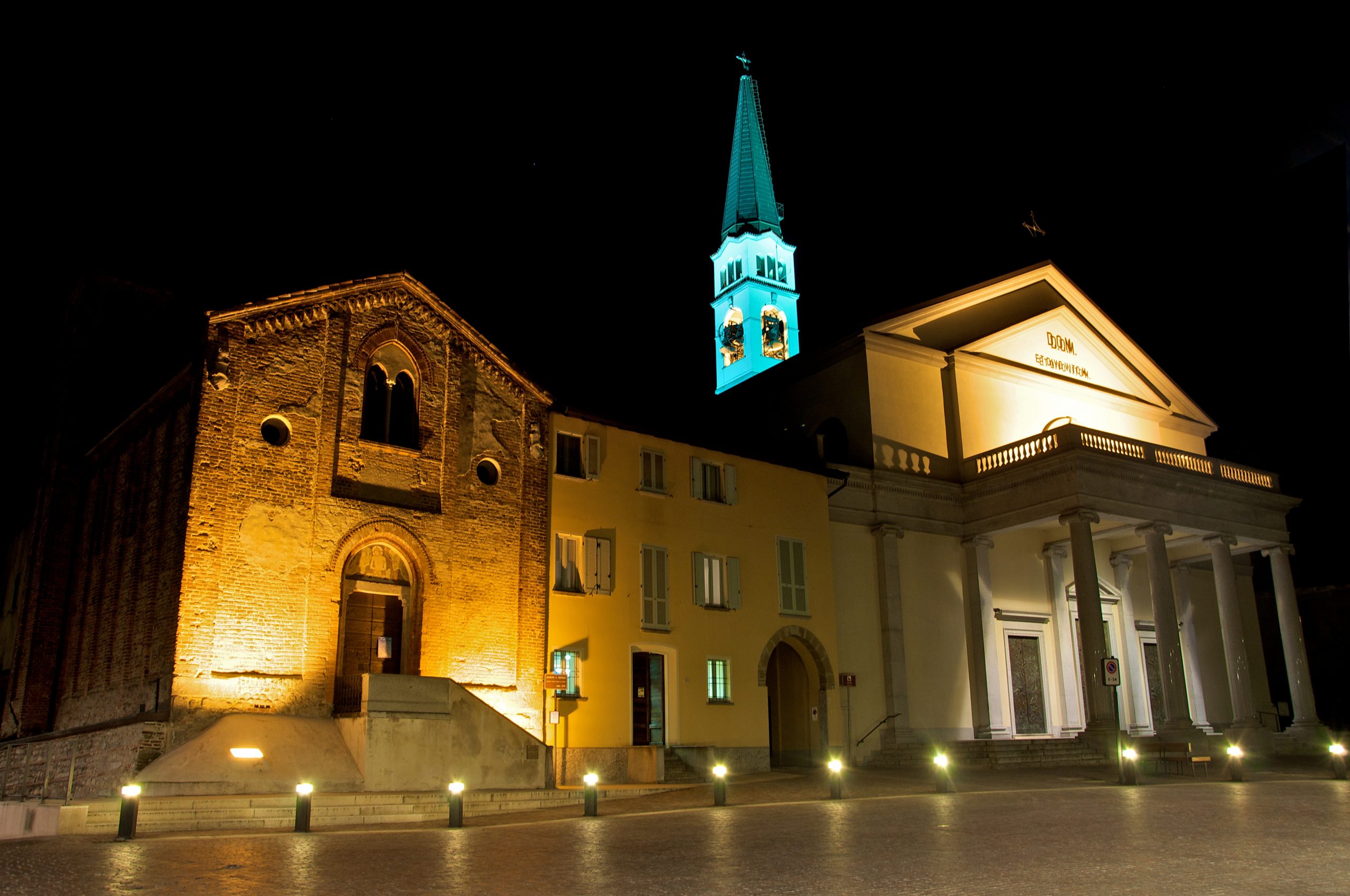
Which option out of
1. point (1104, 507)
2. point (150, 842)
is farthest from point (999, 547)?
point (150, 842)

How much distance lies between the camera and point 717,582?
25.1 m

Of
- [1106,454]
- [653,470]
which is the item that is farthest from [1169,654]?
[653,470]

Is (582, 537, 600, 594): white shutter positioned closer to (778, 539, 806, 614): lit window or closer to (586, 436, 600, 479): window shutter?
(586, 436, 600, 479): window shutter

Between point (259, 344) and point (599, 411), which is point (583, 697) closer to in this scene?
point (599, 411)

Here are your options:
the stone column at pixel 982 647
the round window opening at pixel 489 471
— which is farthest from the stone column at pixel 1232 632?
the round window opening at pixel 489 471

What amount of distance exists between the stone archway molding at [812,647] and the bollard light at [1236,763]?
30.7 feet

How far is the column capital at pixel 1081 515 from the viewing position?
2747 cm

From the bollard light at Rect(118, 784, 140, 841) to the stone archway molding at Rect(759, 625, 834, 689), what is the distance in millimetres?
15704

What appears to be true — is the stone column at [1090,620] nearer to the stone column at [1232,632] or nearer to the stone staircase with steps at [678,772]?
the stone column at [1232,632]

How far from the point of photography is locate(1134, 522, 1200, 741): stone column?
27719 millimetres

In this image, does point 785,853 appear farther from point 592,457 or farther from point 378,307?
point 378,307

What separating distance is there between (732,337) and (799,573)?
31993mm

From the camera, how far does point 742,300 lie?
57.0m

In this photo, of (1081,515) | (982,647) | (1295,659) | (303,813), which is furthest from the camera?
(1295,659)
